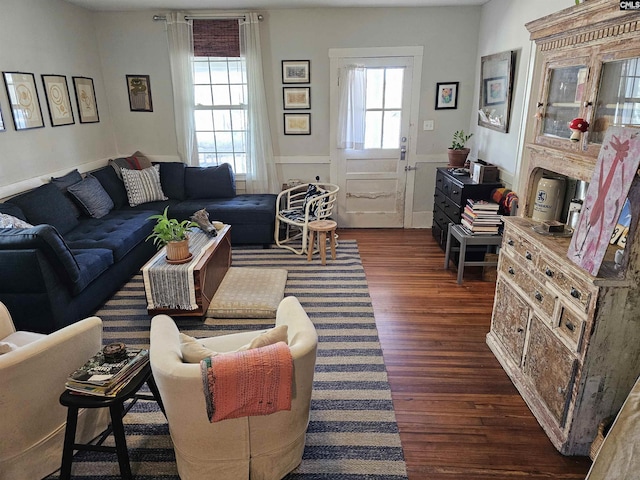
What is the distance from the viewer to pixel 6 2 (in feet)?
11.6

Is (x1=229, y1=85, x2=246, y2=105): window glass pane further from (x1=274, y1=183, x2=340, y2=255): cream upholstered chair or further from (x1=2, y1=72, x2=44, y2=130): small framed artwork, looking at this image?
(x1=2, y1=72, x2=44, y2=130): small framed artwork

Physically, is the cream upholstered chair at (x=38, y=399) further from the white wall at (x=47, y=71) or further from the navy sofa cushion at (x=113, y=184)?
the navy sofa cushion at (x=113, y=184)

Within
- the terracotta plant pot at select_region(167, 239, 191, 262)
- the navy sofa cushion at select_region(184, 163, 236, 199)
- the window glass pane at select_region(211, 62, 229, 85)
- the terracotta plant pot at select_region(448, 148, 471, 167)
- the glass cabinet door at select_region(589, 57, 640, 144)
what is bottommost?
the terracotta plant pot at select_region(167, 239, 191, 262)

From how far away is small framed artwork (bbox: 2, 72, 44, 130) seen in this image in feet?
11.7

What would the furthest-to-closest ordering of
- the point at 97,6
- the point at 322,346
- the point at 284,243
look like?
1. the point at 284,243
2. the point at 97,6
3. the point at 322,346

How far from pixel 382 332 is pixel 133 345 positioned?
1.76m

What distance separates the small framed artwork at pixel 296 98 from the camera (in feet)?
16.3

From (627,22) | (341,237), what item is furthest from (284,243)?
(627,22)

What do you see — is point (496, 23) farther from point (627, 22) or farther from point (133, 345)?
point (133, 345)

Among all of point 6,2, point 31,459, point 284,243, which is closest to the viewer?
point 31,459

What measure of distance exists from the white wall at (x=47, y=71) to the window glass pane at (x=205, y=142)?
112 cm

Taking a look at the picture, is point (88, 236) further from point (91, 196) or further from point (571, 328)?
point (571, 328)

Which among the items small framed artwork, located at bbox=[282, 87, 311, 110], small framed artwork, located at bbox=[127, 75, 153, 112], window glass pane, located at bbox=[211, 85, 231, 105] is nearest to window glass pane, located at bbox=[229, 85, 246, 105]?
window glass pane, located at bbox=[211, 85, 231, 105]

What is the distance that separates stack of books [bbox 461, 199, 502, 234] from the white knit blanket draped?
2382 millimetres
